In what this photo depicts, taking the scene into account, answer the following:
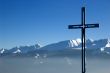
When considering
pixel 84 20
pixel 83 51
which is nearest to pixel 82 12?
pixel 84 20

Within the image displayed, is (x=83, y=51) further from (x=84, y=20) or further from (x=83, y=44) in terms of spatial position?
(x=84, y=20)

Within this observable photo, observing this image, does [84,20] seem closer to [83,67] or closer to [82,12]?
[82,12]

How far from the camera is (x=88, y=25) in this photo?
56.8 m

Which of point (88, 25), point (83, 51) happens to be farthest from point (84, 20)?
point (83, 51)

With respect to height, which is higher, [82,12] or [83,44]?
[82,12]

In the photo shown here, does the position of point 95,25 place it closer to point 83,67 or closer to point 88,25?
point 88,25

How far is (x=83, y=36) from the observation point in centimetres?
5562

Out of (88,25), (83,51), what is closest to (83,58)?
(83,51)

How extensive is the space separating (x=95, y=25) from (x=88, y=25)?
96cm

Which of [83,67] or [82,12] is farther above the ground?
[82,12]

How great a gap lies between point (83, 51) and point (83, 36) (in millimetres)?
2021

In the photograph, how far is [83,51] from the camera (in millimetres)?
55094

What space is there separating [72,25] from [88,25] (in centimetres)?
215

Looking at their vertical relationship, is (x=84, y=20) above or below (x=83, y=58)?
above
